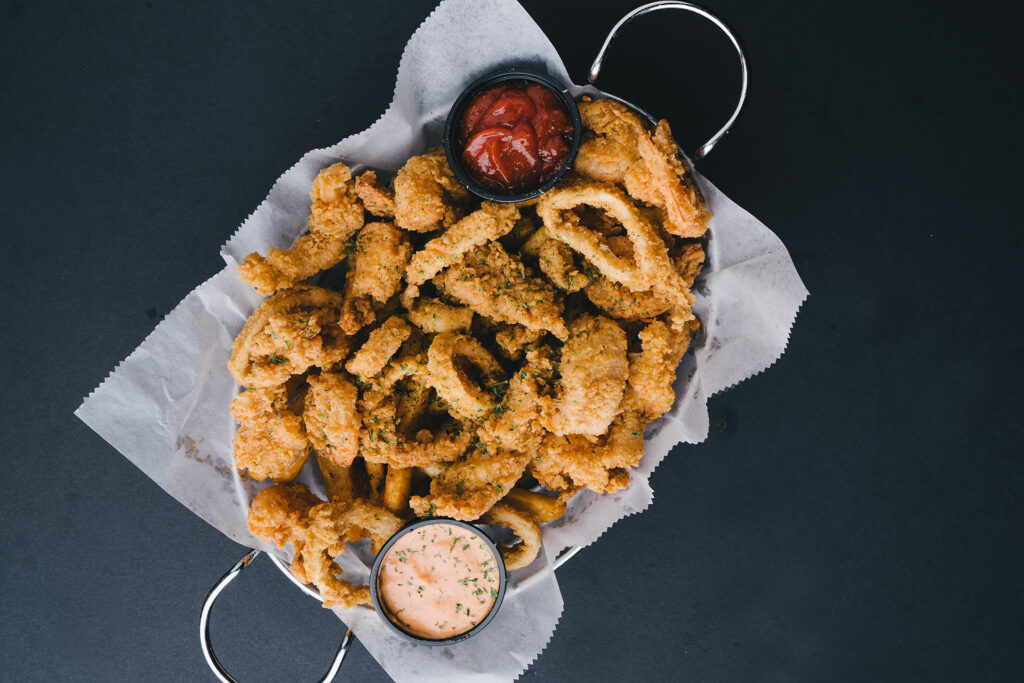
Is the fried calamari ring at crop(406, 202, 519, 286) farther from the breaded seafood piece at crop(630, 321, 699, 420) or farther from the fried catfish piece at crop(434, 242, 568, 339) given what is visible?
the breaded seafood piece at crop(630, 321, 699, 420)

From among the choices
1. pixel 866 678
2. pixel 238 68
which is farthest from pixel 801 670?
pixel 238 68

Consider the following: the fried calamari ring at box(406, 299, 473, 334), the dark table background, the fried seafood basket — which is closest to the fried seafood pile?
the fried calamari ring at box(406, 299, 473, 334)

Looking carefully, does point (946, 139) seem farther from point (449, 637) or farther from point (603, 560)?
point (449, 637)

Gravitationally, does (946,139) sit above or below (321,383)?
below

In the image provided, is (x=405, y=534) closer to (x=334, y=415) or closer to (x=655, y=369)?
(x=334, y=415)

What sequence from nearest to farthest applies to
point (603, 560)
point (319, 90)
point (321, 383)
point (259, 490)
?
1. point (321, 383)
2. point (259, 490)
3. point (319, 90)
4. point (603, 560)

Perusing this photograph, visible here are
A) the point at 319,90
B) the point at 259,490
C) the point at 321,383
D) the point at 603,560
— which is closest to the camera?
the point at 321,383

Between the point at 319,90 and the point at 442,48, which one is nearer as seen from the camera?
the point at 442,48
